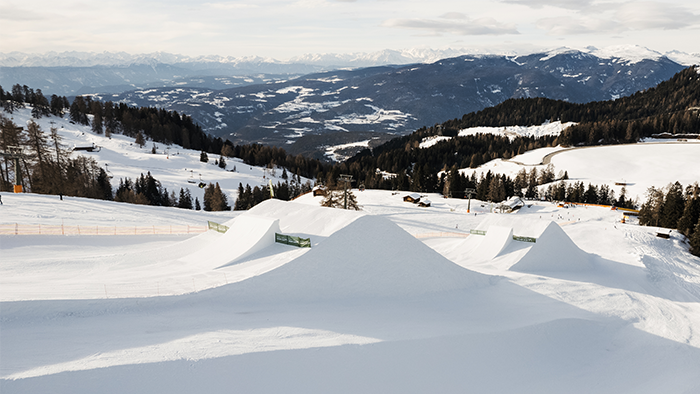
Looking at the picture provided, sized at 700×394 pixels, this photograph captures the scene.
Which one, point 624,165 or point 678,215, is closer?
point 678,215

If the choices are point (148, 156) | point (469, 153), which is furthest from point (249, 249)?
point (469, 153)

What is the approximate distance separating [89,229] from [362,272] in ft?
79.7

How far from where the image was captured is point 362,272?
67.3ft

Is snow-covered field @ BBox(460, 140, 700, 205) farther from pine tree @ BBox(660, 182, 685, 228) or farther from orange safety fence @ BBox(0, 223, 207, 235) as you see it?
orange safety fence @ BBox(0, 223, 207, 235)

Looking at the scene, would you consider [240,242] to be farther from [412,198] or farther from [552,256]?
[412,198]

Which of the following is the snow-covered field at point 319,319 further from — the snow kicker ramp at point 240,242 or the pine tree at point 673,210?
the pine tree at point 673,210

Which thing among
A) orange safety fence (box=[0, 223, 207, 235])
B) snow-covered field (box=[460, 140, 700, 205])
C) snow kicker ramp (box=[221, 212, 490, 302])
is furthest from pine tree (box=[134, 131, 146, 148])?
snow kicker ramp (box=[221, 212, 490, 302])

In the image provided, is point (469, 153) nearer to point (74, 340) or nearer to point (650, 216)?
point (650, 216)

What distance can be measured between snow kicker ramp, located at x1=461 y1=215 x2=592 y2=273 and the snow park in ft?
0.50

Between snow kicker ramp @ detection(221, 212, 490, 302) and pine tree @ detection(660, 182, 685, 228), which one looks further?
pine tree @ detection(660, 182, 685, 228)

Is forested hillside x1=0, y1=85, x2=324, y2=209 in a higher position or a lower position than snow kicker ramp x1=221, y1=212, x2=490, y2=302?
higher

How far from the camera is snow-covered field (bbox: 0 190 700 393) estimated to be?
1254cm

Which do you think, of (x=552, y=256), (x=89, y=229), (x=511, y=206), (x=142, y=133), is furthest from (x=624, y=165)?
(x=142, y=133)

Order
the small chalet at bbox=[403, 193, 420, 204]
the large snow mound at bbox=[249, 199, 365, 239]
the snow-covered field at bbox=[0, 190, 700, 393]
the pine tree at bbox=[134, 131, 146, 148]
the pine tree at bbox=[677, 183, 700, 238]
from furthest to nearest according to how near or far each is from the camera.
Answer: the pine tree at bbox=[134, 131, 146, 148], the small chalet at bbox=[403, 193, 420, 204], the pine tree at bbox=[677, 183, 700, 238], the large snow mound at bbox=[249, 199, 365, 239], the snow-covered field at bbox=[0, 190, 700, 393]
